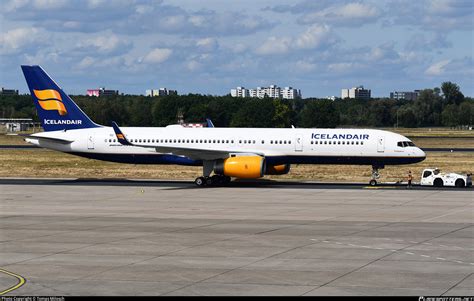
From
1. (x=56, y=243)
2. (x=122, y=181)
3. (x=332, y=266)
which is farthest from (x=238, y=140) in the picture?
(x=332, y=266)

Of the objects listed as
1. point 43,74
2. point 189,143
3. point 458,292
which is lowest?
point 458,292

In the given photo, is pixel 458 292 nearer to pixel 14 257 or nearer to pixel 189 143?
pixel 14 257

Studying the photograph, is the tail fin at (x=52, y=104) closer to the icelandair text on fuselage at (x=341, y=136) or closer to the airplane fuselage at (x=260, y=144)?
the airplane fuselage at (x=260, y=144)

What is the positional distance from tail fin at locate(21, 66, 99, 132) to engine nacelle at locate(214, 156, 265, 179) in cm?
1222

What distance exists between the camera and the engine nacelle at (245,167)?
50906mm

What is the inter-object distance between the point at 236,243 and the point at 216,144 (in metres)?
27.0

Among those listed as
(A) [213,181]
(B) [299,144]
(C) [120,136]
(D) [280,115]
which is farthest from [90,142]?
(D) [280,115]

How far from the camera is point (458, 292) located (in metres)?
20.4

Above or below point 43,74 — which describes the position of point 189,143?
below

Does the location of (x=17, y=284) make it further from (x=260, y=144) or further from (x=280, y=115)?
(x=280, y=115)

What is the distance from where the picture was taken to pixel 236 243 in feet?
93.0

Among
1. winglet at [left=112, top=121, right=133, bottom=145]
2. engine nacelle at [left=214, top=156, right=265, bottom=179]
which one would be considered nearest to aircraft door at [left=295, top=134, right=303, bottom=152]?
engine nacelle at [left=214, top=156, right=265, bottom=179]

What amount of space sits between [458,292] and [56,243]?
14.5 metres

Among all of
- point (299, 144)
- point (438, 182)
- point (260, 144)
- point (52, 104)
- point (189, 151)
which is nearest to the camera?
point (189, 151)
